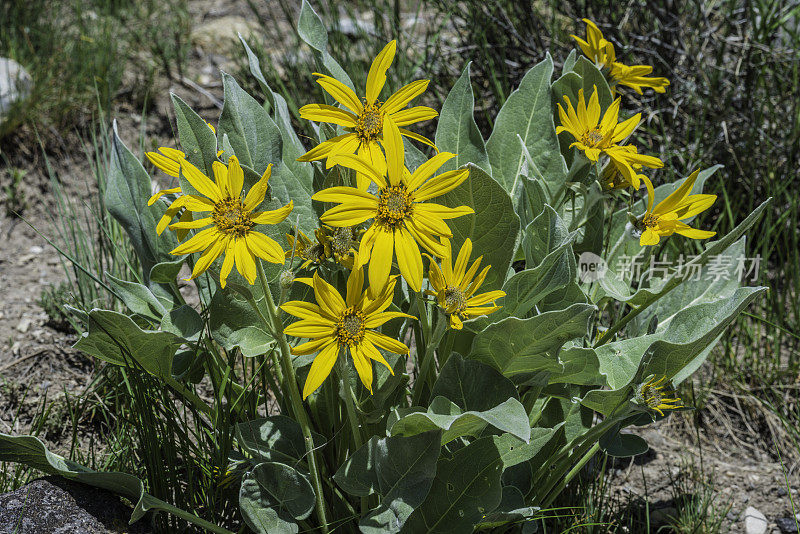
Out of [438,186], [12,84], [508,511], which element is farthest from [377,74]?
[12,84]

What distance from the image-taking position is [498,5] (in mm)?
2855

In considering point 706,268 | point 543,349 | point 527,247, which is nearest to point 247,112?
point 527,247

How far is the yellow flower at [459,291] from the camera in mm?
1233

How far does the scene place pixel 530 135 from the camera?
69.3 inches

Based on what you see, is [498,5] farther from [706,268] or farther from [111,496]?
[111,496]

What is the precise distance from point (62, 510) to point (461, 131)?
43.8 inches

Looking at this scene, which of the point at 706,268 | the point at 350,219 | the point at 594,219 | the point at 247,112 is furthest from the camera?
the point at 706,268

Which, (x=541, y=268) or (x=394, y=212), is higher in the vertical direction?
(x=394, y=212)

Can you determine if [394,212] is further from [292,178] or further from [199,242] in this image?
[292,178]

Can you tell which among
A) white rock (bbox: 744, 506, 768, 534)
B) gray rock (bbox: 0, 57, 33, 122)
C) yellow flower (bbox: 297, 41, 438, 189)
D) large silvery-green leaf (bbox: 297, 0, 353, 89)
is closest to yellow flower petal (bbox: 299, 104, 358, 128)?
yellow flower (bbox: 297, 41, 438, 189)

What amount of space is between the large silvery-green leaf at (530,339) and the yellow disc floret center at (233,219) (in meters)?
0.47

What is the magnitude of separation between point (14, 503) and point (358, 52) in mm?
2348

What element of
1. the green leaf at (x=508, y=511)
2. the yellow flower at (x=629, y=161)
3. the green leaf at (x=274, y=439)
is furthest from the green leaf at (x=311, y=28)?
the green leaf at (x=508, y=511)

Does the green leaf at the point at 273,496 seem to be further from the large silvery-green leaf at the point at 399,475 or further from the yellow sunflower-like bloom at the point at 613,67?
the yellow sunflower-like bloom at the point at 613,67
